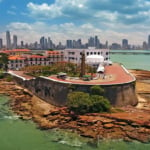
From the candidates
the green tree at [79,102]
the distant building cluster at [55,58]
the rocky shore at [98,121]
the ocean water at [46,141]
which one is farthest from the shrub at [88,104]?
the distant building cluster at [55,58]

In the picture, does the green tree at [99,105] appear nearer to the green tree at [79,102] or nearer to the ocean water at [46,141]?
the green tree at [79,102]

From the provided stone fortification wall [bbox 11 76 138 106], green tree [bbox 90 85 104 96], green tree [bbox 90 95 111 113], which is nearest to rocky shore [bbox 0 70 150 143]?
green tree [bbox 90 95 111 113]

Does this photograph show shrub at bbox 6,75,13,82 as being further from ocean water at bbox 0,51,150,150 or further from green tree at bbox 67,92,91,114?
green tree at bbox 67,92,91,114

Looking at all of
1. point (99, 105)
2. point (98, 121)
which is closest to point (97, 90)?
point (99, 105)

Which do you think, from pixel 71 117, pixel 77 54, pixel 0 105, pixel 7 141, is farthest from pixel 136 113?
pixel 77 54

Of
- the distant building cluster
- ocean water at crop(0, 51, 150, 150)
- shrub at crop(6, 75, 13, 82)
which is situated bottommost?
ocean water at crop(0, 51, 150, 150)

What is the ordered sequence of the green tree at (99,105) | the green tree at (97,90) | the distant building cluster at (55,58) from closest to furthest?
1. the green tree at (99,105)
2. the green tree at (97,90)
3. the distant building cluster at (55,58)

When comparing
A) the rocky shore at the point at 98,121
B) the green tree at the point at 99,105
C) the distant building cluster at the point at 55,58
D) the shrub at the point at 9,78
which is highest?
the distant building cluster at the point at 55,58
